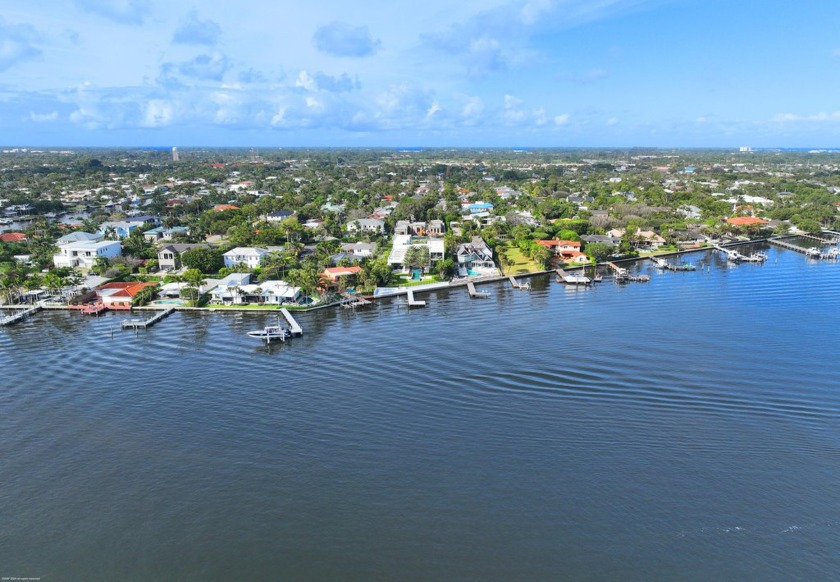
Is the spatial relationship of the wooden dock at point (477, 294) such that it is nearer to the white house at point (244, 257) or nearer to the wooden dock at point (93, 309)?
the white house at point (244, 257)

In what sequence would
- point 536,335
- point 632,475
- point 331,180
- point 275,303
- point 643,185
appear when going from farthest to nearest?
point 331,180 → point 643,185 → point 275,303 → point 536,335 → point 632,475

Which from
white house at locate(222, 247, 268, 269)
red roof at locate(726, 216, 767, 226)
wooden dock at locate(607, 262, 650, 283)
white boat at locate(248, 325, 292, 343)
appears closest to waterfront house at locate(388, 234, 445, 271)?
white house at locate(222, 247, 268, 269)

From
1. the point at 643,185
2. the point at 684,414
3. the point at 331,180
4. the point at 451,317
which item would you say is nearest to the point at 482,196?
the point at 643,185

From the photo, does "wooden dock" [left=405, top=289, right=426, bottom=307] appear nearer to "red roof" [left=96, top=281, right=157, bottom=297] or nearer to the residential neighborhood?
the residential neighborhood

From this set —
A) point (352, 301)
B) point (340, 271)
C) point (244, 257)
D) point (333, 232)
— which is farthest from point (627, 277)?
point (244, 257)

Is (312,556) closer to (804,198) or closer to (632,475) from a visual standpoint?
(632,475)

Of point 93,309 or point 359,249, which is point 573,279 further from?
point 93,309
